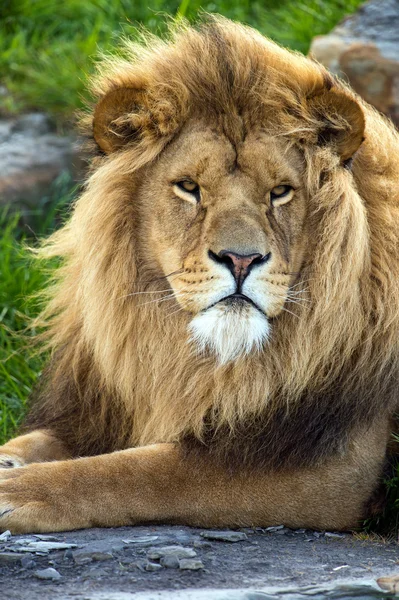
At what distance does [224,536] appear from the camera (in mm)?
3400

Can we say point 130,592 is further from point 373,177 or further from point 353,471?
point 373,177

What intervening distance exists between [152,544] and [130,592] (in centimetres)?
42

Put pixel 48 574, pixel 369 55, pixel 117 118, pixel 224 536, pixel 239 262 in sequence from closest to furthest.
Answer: pixel 48 574 < pixel 239 262 < pixel 224 536 < pixel 117 118 < pixel 369 55

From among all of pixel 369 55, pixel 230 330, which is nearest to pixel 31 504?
pixel 230 330

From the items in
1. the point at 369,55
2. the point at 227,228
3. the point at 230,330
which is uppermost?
the point at 369,55

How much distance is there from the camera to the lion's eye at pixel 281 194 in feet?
11.3

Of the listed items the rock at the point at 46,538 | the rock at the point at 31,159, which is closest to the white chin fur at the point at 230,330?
the rock at the point at 46,538

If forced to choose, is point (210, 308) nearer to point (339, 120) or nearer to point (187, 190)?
point (187, 190)

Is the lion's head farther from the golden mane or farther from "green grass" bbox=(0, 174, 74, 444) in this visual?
"green grass" bbox=(0, 174, 74, 444)

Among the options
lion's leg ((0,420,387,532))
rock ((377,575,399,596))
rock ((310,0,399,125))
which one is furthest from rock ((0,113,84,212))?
rock ((377,575,399,596))

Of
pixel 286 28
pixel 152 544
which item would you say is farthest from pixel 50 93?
pixel 152 544

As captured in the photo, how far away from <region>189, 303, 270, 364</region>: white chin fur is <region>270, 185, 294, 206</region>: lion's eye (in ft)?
1.31

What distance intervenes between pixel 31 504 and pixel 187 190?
3.64 ft

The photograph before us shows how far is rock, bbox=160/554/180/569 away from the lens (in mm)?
3039
